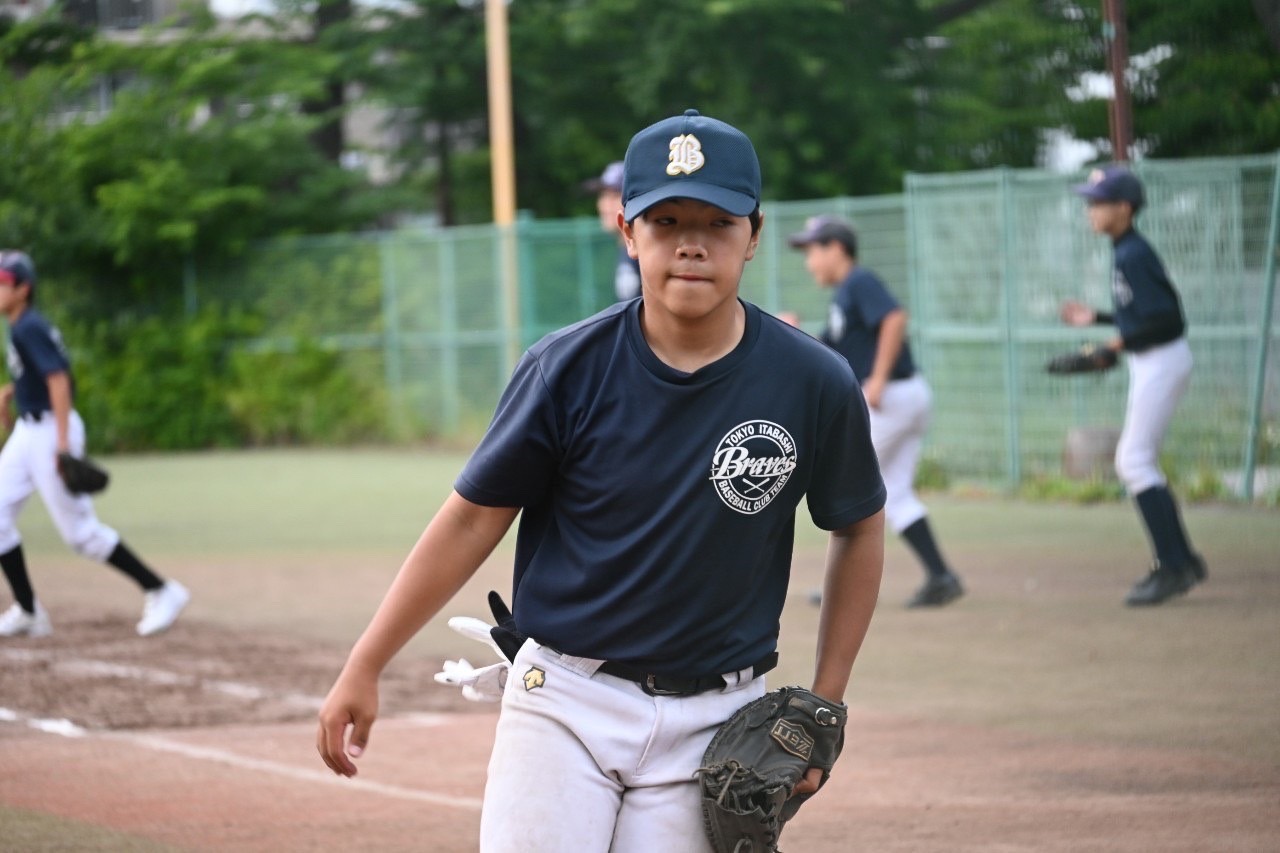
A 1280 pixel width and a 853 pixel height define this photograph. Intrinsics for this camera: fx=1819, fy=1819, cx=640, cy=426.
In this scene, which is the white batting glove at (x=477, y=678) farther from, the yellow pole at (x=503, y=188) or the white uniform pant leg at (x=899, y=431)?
the yellow pole at (x=503, y=188)

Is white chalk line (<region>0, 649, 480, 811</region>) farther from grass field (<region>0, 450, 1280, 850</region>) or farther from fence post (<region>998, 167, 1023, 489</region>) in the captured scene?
fence post (<region>998, 167, 1023, 489</region>)

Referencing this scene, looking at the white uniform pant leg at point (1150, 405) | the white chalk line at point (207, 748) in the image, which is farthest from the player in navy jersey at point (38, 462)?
the white uniform pant leg at point (1150, 405)

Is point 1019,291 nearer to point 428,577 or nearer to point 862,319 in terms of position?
point 862,319

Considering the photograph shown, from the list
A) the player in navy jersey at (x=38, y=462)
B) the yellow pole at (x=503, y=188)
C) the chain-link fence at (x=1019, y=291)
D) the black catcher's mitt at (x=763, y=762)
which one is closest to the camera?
the black catcher's mitt at (x=763, y=762)

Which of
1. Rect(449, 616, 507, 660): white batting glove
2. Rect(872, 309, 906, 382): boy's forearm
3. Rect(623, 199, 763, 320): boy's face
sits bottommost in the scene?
Rect(872, 309, 906, 382): boy's forearm

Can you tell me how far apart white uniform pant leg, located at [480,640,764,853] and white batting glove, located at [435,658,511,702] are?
0.26m

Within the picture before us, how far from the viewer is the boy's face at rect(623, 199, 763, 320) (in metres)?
3.28

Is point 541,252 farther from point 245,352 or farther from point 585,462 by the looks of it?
point 585,462

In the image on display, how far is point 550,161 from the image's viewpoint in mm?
29281

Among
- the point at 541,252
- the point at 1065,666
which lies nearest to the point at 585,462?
the point at 1065,666

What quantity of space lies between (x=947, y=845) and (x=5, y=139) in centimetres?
2248

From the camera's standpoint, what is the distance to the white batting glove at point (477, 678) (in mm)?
3607

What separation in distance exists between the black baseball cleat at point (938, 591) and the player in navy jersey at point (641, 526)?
21.7 ft

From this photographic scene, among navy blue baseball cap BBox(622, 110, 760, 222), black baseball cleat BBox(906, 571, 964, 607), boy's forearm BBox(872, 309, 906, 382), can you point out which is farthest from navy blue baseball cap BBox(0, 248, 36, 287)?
navy blue baseball cap BBox(622, 110, 760, 222)
